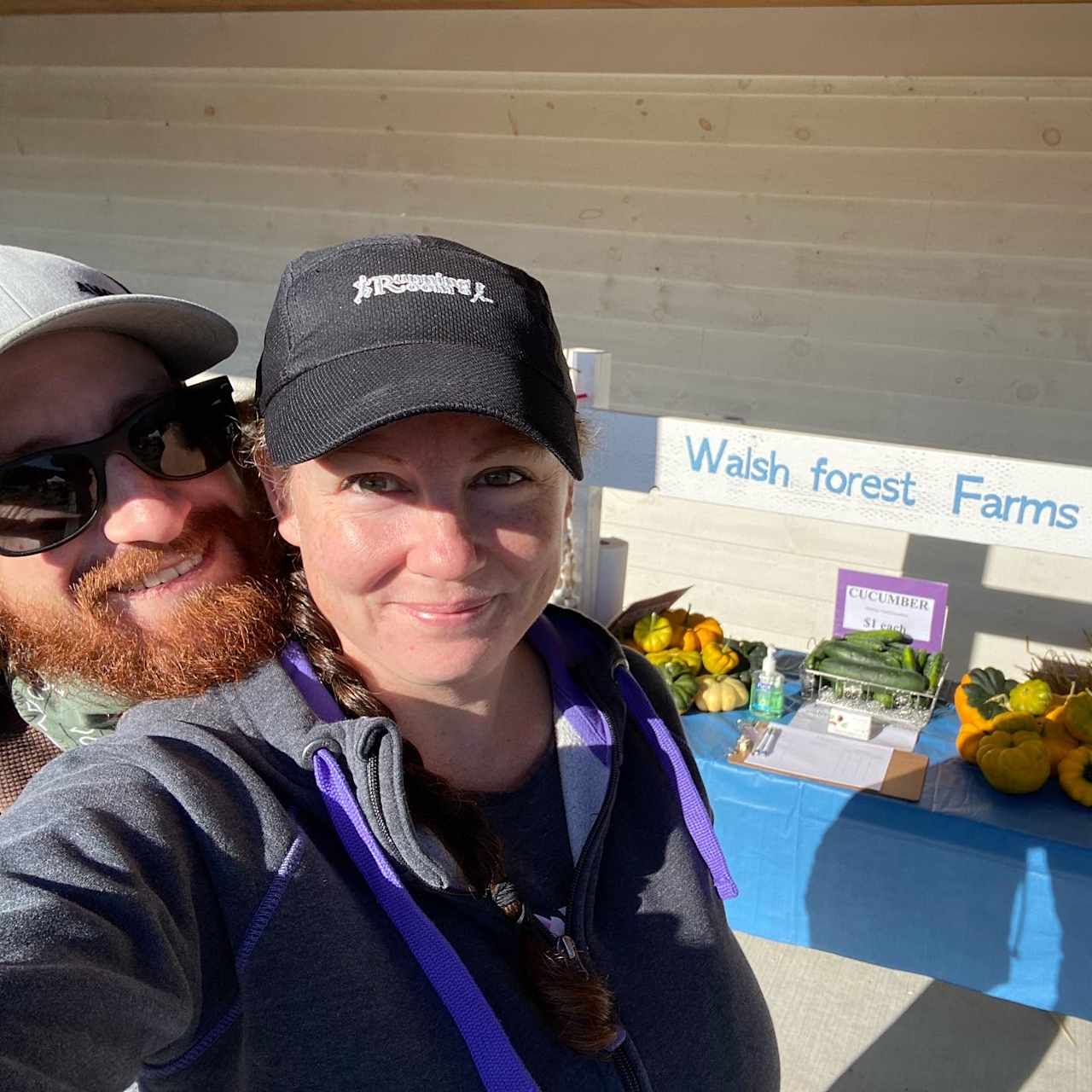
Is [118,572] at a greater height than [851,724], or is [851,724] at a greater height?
[118,572]

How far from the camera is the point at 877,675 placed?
9.49 feet

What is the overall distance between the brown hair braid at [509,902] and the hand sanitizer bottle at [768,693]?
6.45 ft

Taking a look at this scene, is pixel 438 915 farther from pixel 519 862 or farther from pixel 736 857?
pixel 736 857

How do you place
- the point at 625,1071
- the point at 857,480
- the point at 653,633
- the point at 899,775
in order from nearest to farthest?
1. the point at 625,1071
2. the point at 857,480
3. the point at 899,775
4. the point at 653,633

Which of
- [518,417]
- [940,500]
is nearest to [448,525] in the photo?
[518,417]

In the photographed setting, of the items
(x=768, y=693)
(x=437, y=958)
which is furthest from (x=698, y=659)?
(x=437, y=958)

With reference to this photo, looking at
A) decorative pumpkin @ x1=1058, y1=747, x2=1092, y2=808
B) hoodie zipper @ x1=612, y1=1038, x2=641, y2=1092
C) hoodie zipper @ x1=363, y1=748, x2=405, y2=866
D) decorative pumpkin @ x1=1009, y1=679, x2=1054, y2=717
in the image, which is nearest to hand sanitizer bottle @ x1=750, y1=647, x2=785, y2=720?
decorative pumpkin @ x1=1009, y1=679, x2=1054, y2=717

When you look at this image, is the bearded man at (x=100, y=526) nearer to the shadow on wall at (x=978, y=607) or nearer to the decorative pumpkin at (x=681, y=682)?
the decorative pumpkin at (x=681, y=682)

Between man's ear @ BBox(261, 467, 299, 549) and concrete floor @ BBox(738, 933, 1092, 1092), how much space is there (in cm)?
248

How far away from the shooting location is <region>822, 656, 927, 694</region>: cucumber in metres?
2.86

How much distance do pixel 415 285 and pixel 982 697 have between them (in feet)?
8.45

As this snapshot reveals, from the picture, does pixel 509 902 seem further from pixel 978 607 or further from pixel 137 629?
pixel 978 607

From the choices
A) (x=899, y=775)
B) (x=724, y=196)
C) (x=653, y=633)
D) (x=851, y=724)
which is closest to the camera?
(x=899, y=775)

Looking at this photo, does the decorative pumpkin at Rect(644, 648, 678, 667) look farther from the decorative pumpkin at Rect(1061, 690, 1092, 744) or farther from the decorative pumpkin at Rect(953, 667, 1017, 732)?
the decorative pumpkin at Rect(1061, 690, 1092, 744)
